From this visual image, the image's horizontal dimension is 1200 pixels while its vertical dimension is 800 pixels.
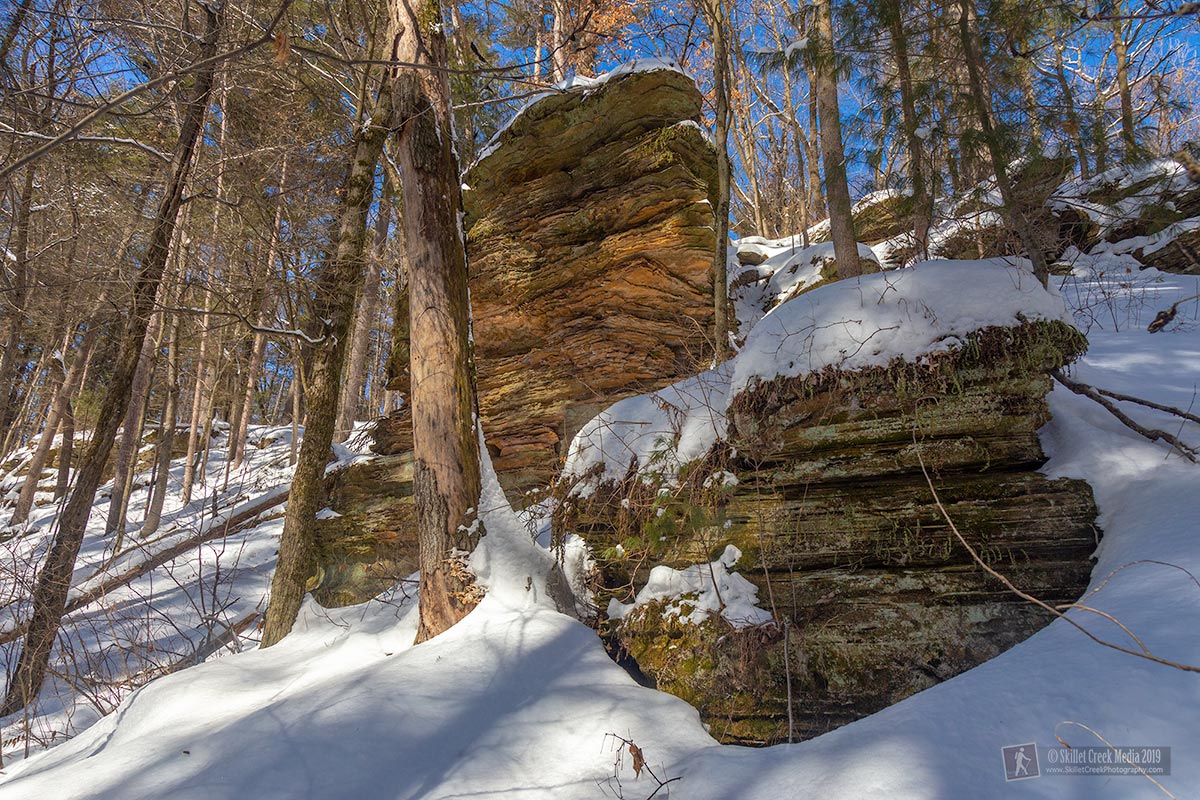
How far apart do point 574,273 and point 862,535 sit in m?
5.72

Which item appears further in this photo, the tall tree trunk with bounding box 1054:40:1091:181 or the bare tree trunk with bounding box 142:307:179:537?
the bare tree trunk with bounding box 142:307:179:537

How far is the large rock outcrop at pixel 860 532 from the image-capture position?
3.09m

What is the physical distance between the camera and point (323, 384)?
5.72 meters

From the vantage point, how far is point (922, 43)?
225 inches

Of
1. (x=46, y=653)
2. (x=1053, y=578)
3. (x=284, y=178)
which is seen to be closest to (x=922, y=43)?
(x=1053, y=578)

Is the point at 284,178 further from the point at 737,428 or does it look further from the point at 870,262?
the point at 870,262

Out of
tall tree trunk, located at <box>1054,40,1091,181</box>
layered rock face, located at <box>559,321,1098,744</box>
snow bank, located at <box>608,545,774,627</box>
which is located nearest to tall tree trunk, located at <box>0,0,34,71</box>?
layered rock face, located at <box>559,321,1098,744</box>

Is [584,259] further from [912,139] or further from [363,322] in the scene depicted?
[363,322]

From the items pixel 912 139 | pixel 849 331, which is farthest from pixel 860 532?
pixel 912 139

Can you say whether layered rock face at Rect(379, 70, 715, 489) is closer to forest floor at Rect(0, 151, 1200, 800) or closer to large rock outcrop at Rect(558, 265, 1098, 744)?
large rock outcrop at Rect(558, 265, 1098, 744)

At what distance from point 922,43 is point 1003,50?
95cm

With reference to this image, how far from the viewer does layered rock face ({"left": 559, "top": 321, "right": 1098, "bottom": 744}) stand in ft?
10.1

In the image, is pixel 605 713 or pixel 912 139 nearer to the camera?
pixel 605 713

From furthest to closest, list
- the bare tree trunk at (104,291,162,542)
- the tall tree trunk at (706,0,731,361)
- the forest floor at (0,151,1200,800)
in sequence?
1. the bare tree trunk at (104,291,162,542)
2. the tall tree trunk at (706,0,731,361)
3. the forest floor at (0,151,1200,800)
